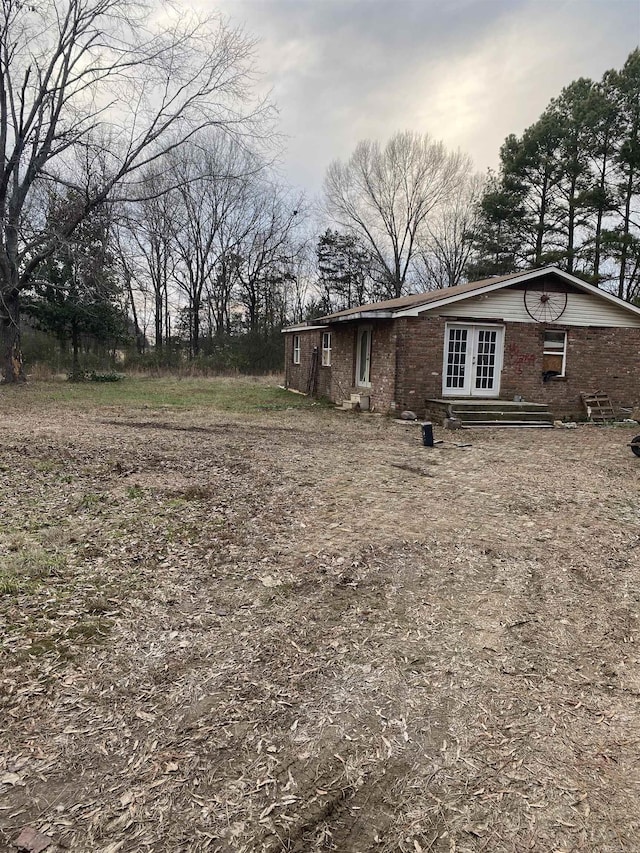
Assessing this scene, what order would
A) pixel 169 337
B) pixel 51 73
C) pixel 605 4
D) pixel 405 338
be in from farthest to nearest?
pixel 169 337, pixel 51 73, pixel 405 338, pixel 605 4

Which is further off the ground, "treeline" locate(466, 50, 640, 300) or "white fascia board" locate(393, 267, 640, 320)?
"treeline" locate(466, 50, 640, 300)

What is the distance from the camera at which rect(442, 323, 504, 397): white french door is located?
1283cm

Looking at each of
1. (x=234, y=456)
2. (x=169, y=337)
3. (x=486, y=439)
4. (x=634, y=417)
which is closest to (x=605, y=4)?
(x=486, y=439)

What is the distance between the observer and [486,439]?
10.3 meters

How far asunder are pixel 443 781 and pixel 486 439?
28.9 ft

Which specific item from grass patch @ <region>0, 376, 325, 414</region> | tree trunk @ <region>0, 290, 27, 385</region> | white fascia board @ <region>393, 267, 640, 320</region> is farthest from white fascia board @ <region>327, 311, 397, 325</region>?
tree trunk @ <region>0, 290, 27, 385</region>

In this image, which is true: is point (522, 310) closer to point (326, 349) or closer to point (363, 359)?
point (363, 359)

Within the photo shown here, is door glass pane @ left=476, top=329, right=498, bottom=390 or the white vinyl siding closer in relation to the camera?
the white vinyl siding

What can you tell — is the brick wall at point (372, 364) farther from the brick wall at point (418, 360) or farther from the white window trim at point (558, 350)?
the white window trim at point (558, 350)

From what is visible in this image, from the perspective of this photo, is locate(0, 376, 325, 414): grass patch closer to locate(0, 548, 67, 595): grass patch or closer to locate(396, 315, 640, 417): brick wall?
locate(396, 315, 640, 417): brick wall

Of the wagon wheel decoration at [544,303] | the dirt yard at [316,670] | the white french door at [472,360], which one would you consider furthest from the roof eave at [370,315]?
the dirt yard at [316,670]

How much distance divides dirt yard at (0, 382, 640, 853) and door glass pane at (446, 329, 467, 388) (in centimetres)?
717

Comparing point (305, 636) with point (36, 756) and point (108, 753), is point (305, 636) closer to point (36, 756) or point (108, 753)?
point (108, 753)

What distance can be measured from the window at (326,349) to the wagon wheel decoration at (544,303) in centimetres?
659
